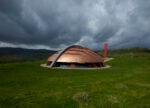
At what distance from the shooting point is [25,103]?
1983cm

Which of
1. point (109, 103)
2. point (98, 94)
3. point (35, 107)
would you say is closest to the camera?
point (35, 107)

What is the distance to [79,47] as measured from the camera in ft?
187

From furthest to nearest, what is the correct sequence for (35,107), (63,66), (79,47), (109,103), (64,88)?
(79,47)
(63,66)
(64,88)
(109,103)
(35,107)

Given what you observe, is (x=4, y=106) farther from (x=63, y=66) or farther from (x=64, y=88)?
(x=63, y=66)

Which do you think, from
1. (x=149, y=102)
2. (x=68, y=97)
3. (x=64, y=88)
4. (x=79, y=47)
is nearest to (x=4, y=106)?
(x=68, y=97)

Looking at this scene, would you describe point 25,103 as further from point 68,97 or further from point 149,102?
point 149,102

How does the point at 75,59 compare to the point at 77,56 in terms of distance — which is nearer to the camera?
the point at 75,59

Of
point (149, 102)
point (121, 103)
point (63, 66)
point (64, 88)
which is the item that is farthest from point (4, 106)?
point (63, 66)

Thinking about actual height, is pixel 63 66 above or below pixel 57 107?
above

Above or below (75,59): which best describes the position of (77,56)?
above

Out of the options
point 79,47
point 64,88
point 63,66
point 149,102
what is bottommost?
point 149,102

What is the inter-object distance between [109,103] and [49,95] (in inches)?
265

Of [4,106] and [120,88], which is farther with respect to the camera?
[120,88]

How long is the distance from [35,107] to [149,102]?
11.8 m
